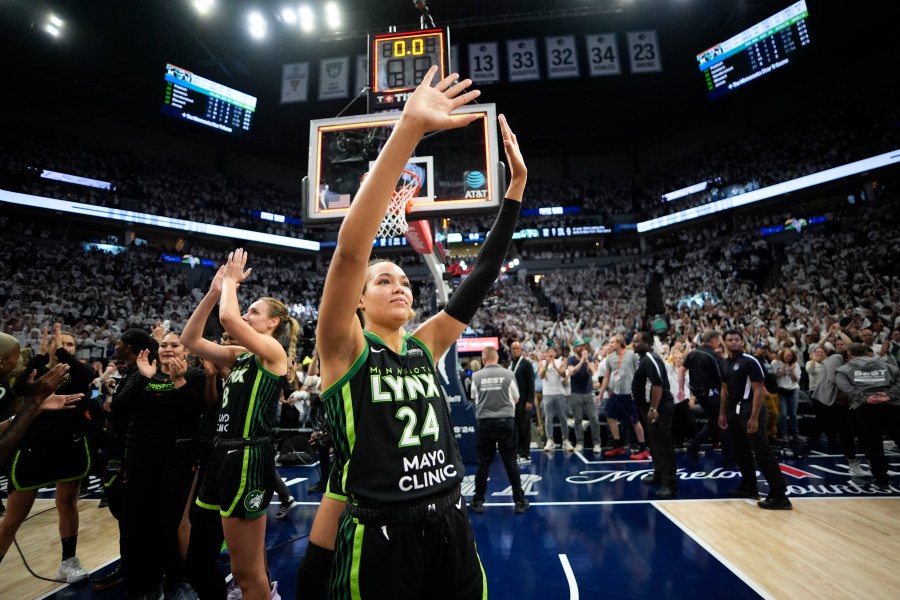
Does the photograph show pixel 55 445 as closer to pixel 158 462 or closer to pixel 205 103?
pixel 158 462

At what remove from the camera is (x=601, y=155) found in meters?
31.7

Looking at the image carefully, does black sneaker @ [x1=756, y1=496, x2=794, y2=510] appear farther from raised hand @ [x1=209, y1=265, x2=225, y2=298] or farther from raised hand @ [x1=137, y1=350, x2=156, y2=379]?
raised hand @ [x1=137, y1=350, x2=156, y2=379]

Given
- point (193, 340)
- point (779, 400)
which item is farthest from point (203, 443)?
point (779, 400)

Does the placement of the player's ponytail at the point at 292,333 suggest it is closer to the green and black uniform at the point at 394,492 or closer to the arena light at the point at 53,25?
the green and black uniform at the point at 394,492

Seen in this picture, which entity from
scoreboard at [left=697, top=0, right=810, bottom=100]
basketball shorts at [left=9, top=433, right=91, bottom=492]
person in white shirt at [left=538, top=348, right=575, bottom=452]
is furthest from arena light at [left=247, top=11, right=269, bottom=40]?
scoreboard at [left=697, top=0, right=810, bottom=100]

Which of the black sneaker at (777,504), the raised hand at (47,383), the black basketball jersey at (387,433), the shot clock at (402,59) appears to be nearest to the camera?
the black basketball jersey at (387,433)

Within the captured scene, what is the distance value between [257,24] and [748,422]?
1726 cm

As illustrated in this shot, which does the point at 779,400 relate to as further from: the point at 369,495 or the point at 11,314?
the point at 11,314

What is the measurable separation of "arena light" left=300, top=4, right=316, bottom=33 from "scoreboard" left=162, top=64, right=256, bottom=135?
25.1 ft

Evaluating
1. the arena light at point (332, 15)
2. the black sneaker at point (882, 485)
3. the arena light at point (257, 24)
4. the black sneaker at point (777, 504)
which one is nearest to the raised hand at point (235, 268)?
the black sneaker at point (777, 504)

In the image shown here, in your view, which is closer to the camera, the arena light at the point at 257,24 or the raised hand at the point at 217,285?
the raised hand at the point at 217,285

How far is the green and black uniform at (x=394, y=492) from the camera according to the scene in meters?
1.34

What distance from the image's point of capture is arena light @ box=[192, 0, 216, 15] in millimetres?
14508

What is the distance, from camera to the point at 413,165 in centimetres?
618
